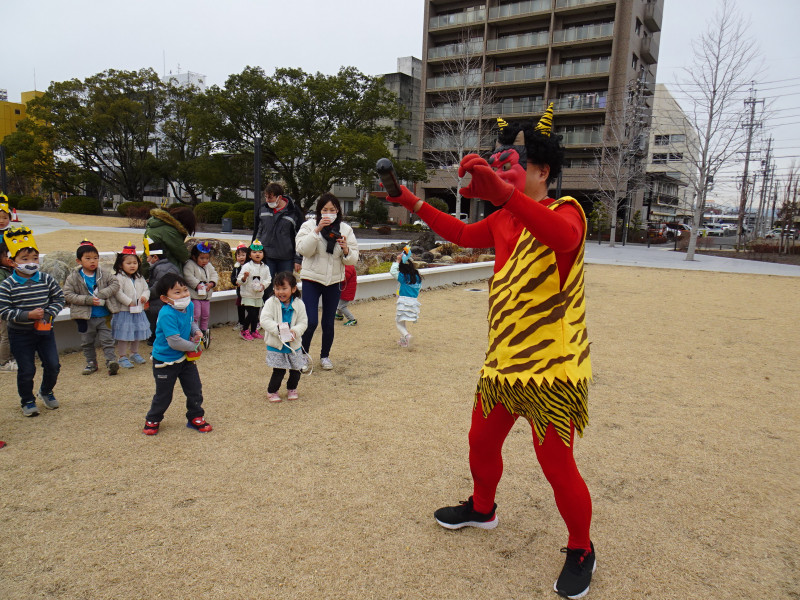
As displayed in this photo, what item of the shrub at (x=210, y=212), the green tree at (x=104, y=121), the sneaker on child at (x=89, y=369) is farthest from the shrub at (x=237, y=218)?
the sneaker on child at (x=89, y=369)

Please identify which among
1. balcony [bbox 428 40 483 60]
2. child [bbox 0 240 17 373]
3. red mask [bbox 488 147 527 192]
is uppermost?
balcony [bbox 428 40 483 60]

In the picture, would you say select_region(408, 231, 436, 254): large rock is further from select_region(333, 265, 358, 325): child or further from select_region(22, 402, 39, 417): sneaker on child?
select_region(22, 402, 39, 417): sneaker on child

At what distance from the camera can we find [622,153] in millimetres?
29250

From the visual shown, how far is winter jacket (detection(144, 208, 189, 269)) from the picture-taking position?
5.38 meters

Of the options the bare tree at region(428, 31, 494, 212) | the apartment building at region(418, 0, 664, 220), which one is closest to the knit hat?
the apartment building at region(418, 0, 664, 220)

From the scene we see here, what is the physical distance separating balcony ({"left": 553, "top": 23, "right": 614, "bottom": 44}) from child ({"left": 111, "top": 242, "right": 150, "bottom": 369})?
35.6 m

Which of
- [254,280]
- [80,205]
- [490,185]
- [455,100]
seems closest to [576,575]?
[490,185]

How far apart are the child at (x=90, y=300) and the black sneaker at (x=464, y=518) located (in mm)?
3734

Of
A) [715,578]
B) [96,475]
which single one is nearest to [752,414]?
[715,578]

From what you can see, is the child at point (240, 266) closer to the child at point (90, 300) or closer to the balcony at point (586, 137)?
the child at point (90, 300)

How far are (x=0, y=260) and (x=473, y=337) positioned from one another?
17.3 feet

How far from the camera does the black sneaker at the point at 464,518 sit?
269cm

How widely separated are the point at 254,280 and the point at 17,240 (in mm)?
2663

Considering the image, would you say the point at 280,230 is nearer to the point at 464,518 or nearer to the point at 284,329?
the point at 284,329
